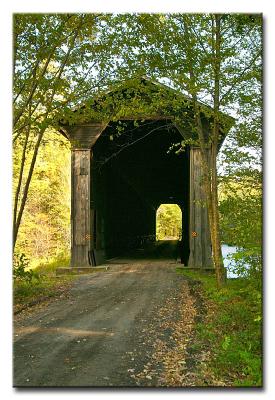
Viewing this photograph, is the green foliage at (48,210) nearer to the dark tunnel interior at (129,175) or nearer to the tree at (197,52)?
the dark tunnel interior at (129,175)

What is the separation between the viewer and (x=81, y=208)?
53.3 ft

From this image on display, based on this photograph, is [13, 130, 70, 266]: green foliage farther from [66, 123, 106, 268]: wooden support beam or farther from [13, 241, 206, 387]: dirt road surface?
[13, 241, 206, 387]: dirt road surface

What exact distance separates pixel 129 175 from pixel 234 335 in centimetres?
2142

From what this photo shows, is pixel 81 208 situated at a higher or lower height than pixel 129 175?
lower

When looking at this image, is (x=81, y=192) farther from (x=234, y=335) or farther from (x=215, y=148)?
(x=234, y=335)

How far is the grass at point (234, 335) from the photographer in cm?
537

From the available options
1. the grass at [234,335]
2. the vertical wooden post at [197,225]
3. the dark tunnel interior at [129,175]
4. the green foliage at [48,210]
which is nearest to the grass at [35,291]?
the grass at [234,335]

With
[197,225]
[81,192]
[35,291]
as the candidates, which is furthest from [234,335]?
[81,192]

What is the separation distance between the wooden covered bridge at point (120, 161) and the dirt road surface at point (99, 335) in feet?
11.5

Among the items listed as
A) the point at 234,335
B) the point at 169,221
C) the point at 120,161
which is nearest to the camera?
the point at 234,335

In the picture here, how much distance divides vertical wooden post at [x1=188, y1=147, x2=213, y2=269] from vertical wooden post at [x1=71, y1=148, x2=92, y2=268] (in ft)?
12.3
